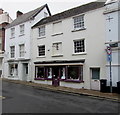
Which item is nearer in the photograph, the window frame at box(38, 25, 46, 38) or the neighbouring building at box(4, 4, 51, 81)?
the window frame at box(38, 25, 46, 38)

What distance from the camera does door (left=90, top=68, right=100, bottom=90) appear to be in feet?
44.8

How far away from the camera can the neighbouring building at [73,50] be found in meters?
13.8

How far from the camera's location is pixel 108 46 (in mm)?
12805

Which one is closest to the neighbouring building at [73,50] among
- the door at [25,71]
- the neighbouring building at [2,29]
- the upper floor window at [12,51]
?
the door at [25,71]

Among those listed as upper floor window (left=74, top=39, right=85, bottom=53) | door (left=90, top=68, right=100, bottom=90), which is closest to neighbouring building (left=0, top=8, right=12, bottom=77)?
upper floor window (left=74, top=39, right=85, bottom=53)

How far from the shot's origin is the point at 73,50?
15602 mm

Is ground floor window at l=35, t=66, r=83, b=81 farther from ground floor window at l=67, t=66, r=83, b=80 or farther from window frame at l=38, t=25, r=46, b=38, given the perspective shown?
window frame at l=38, t=25, r=46, b=38

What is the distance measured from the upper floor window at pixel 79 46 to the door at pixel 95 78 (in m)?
2.45

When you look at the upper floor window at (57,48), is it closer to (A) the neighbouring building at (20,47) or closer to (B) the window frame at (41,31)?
(B) the window frame at (41,31)

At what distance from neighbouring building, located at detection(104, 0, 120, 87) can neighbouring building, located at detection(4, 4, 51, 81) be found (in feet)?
36.9

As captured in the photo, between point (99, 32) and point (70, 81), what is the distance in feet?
19.4

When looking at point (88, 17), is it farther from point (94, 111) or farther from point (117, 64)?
point (94, 111)

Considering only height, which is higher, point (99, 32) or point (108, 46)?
point (99, 32)

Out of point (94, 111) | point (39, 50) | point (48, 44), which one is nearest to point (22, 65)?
point (39, 50)
